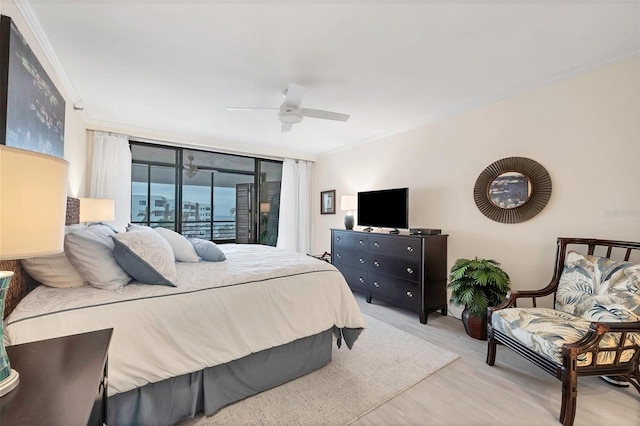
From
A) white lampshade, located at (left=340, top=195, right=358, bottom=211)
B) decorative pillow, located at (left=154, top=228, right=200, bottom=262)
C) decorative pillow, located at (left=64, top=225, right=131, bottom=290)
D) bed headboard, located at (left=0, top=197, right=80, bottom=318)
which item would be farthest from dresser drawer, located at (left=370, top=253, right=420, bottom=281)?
bed headboard, located at (left=0, top=197, right=80, bottom=318)

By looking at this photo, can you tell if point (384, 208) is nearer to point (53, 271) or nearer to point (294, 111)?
point (294, 111)

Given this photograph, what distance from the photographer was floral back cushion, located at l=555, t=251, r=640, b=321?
1.82 meters

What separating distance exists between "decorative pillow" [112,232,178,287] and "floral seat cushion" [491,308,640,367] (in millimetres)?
2327

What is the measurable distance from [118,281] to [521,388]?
9.00 feet

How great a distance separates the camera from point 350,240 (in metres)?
4.03

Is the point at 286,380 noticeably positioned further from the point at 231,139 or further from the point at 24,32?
the point at 231,139

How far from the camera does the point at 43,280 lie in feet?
4.94

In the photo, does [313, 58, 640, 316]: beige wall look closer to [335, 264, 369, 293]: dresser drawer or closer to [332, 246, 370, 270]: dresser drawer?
[332, 246, 370, 270]: dresser drawer

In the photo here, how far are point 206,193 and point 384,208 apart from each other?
3193 mm

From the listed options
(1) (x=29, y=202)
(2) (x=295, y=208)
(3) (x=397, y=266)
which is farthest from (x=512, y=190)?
(2) (x=295, y=208)

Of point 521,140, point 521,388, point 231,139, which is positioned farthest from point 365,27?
point 231,139

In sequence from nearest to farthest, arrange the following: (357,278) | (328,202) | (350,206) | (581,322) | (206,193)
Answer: (581,322)
(357,278)
(350,206)
(206,193)
(328,202)

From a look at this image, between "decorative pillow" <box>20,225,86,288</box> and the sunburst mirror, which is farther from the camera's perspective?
the sunburst mirror

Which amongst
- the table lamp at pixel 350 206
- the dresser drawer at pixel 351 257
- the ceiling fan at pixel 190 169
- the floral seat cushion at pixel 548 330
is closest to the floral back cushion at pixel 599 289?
the floral seat cushion at pixel 548 330
